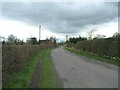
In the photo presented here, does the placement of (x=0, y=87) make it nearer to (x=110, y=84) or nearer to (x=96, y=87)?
(x=96, y=87)

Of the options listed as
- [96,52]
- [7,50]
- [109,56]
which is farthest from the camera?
[96,52]

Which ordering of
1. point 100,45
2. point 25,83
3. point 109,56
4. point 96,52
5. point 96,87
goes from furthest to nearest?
point 96,52
point 100,45
point 109,56
point 25,83
point 96,87

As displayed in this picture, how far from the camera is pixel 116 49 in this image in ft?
75.9

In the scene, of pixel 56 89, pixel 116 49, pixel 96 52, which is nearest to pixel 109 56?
pixel 116 49

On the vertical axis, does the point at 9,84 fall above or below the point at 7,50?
below

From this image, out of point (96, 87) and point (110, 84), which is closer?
point (96, 87)

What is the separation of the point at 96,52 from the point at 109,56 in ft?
22.4

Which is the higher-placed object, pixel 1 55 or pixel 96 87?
pixel 1 55

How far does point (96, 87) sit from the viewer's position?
963cm

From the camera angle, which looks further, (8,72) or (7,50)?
(7,50)

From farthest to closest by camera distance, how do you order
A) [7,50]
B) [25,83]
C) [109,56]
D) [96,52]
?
[96,52]
[109,56]
[7,50]
[25,83]

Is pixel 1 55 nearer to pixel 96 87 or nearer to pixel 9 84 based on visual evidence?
pixel 9 84

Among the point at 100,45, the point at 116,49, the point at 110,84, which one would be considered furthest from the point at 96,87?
the point at 100,45

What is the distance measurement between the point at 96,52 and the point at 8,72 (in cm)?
2321
